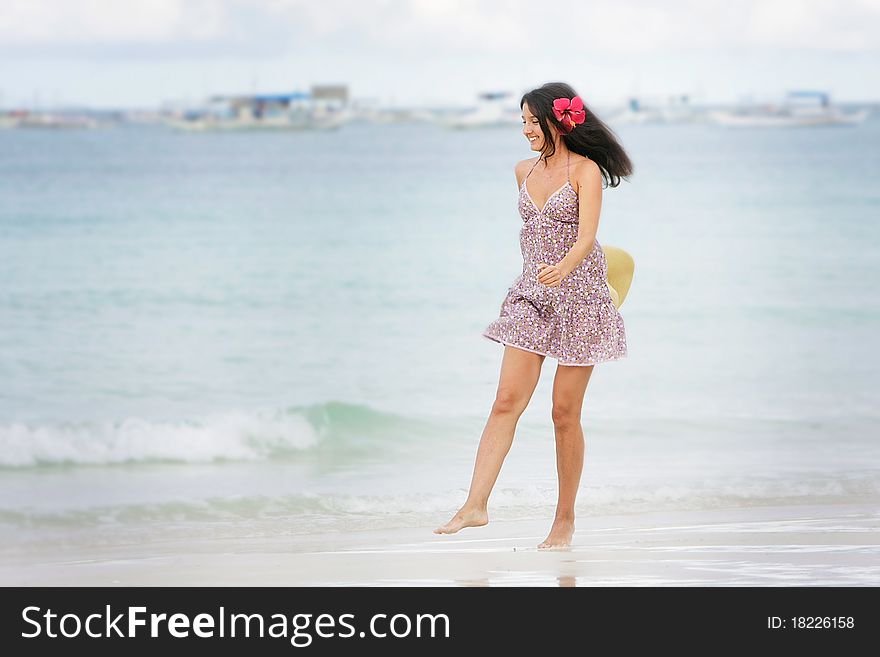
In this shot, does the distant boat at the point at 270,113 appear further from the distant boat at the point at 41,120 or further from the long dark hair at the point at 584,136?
the long dark hair at the point at 584,136

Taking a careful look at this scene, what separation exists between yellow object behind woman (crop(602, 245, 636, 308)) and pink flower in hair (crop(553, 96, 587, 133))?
536 mm

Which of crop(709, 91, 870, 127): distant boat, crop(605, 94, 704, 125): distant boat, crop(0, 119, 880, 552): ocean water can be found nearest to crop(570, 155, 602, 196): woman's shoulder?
crop(0, 119, 880, 552): ocean water

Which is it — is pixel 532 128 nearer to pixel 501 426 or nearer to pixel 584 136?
pixel 584 136

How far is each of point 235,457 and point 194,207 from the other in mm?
20579

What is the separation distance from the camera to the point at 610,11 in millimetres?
38219

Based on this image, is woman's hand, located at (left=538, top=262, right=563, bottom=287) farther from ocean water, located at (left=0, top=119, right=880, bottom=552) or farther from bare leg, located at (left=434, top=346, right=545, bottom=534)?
ocean water, located at (left=0, top=119, right=880, bottom=552)

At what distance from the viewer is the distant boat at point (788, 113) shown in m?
51.8

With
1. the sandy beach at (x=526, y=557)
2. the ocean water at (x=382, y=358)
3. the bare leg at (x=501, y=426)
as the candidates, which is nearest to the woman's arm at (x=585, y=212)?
the bare leg at (x=501, y=426)

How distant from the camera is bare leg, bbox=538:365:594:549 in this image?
432 centimetres

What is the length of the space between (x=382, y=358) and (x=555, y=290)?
24.4 feet

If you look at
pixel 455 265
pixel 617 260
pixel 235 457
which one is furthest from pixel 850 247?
pixel 617 260

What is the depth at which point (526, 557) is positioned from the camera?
4.46 m

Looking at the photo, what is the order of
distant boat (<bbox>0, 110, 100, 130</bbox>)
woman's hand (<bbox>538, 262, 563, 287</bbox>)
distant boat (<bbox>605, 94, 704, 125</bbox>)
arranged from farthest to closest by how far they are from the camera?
distant boat (<bbox>0, 110, 100, 130</bbox>)
distant boat (<bbox>605, 94, 704, 125</bbox>)
woman's hand (<bbox>538, 262, 563, 287</bbox>)

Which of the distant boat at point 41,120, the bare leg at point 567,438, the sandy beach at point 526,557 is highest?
the distant boat at point 41,120
